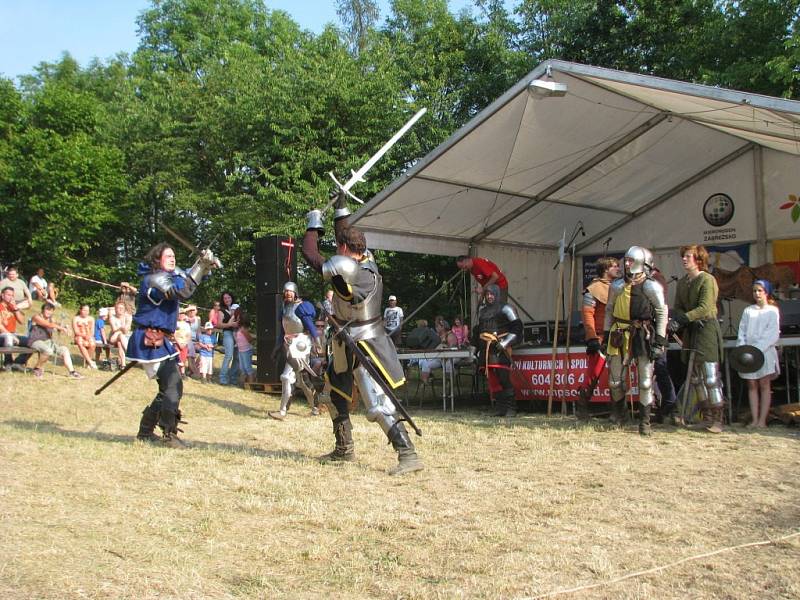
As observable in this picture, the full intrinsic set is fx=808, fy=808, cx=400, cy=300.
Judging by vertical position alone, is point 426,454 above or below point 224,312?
below

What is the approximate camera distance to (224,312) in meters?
14.7

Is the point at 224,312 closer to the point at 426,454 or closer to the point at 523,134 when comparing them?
the point at 523,134

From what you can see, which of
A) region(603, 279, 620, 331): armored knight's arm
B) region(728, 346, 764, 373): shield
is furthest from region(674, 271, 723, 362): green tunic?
region(603, 279, 620, 331): armored knight's arm

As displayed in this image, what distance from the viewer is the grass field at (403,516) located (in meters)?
3.55

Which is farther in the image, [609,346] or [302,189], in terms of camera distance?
[302,189]

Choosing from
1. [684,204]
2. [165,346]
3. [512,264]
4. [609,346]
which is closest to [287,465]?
[165,346]

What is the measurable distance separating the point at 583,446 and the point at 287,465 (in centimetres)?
260

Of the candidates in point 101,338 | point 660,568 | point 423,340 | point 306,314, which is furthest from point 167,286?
point 101,338

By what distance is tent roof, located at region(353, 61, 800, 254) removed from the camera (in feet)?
29.3

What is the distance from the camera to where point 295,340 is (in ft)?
33.2

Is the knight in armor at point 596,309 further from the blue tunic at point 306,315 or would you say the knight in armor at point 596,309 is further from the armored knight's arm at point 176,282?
the armored knight's arm at point 176,282

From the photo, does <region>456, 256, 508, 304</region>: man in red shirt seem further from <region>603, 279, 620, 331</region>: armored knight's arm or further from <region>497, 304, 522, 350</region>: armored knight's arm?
<region>603, 279, 620, 331</region>: armored knight's arm

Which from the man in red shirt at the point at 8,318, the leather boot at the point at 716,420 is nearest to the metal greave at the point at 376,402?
the leather boot at the point at 716,420

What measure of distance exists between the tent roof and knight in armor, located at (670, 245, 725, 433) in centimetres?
163
